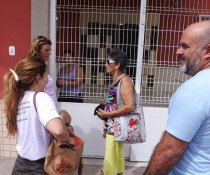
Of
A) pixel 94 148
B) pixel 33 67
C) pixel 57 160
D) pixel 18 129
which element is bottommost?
pixel 94 148

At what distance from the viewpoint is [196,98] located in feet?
4.50

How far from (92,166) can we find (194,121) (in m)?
2.75

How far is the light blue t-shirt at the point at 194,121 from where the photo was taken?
1375 mm

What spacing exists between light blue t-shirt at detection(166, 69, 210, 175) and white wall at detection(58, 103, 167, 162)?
2.46 meters

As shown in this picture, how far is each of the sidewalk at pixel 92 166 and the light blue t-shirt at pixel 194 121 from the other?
2.40m

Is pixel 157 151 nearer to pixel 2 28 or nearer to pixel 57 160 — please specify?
pixel 57 160

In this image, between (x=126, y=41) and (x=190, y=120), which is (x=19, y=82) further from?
(x=126, y=41)

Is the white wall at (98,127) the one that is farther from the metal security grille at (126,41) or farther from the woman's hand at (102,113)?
the woman's hand at (102,113)

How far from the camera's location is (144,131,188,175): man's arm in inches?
56.8

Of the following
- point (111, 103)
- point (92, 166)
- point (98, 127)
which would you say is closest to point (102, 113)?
point (111, 103)

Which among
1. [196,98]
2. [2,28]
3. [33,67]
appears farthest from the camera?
[2,28]

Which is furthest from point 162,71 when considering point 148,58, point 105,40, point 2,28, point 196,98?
point 196,98

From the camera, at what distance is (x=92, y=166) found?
12.9 feet

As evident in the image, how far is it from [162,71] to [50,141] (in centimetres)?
234
